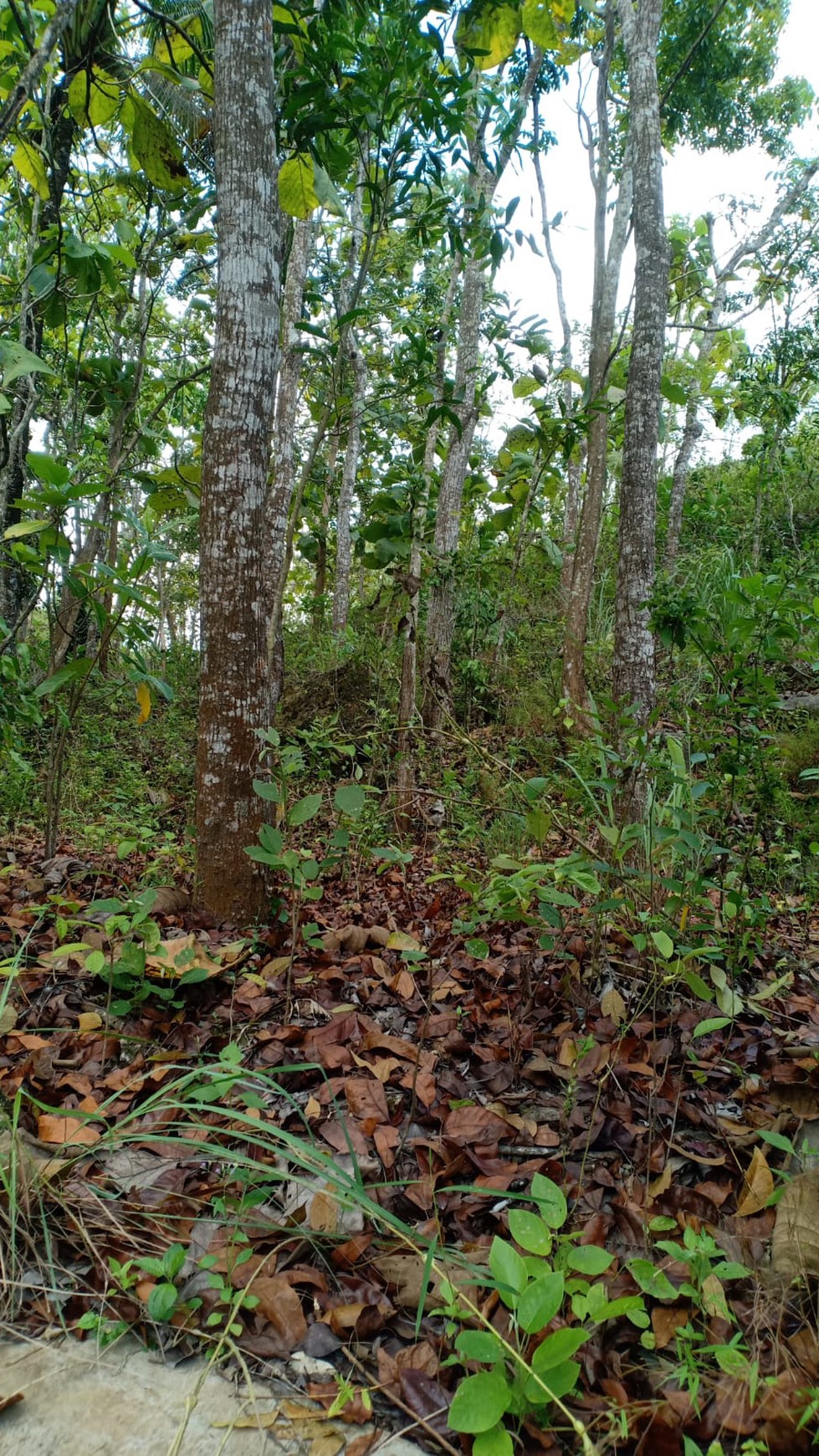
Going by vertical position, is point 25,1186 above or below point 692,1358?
above

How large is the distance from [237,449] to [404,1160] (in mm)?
2108

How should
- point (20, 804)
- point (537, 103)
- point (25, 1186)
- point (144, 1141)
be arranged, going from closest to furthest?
point (25, 1186) < point (144, 1141) < point (20, 804) < point (537, 103)

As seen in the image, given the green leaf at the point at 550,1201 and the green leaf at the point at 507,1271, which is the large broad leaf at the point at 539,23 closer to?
the green leaf at the point at 550,1201

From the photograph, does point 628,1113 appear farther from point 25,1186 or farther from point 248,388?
point 248,388

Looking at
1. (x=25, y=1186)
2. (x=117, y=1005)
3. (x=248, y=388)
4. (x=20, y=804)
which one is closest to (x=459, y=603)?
(x=20, y=804)

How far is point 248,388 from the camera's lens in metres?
2.59

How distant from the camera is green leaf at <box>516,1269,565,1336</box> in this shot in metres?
1.19

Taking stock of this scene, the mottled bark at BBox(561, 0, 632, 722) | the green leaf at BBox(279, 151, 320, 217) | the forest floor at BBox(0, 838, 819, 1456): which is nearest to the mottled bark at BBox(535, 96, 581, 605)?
the mottled bark at BBox(561, 0, 632, 722)

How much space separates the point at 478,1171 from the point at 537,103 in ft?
28.9

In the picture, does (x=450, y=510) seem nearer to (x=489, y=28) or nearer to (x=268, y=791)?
(x=489, y=28)

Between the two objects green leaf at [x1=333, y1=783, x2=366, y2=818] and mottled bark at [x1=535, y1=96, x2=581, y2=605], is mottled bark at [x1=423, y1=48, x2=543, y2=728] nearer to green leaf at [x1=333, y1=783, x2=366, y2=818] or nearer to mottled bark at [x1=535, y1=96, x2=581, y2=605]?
mottled bark at [x1=535, y1=96, x2=581, y2=605]

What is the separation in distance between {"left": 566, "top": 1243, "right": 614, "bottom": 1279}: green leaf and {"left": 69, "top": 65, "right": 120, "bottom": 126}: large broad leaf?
4488 mm

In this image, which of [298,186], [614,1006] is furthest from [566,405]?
[614,1006]

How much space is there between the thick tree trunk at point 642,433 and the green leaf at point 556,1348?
309cm
